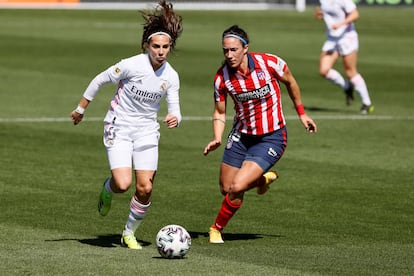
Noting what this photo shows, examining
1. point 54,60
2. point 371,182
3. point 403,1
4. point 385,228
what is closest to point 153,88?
point 385,228

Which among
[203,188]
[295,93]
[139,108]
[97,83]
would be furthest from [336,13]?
[97,83]

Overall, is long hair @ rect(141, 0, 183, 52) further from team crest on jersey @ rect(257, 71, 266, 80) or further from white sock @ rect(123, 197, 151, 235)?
white sock @ rect(123, 197, 151, 235)

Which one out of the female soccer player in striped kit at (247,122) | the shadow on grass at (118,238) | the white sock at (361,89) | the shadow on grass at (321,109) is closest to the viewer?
the shadow on grass at (118,238)

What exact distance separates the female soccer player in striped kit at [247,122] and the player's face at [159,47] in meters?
0.74

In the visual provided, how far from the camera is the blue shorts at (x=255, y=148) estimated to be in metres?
12.7

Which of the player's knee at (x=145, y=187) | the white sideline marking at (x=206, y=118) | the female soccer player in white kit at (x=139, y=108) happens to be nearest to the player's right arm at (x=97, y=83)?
the female soccer player in white kit at (x=139, y=108)

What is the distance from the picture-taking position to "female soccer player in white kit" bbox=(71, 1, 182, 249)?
39.5 ft

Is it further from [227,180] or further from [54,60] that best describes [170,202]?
[54,60]

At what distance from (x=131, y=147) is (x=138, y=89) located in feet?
1.96

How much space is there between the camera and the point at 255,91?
1265 cm

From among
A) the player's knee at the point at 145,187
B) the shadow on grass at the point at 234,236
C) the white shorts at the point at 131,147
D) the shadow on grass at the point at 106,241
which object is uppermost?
the white shorts at the point at 131,147

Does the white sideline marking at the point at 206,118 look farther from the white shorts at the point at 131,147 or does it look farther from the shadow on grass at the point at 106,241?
the white shorts at the point at 131,147

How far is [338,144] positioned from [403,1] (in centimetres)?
4326

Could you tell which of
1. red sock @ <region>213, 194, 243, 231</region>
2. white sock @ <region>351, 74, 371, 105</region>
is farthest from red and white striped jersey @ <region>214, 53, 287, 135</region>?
white sock @ <region>351, 74, 371, 105</region>
